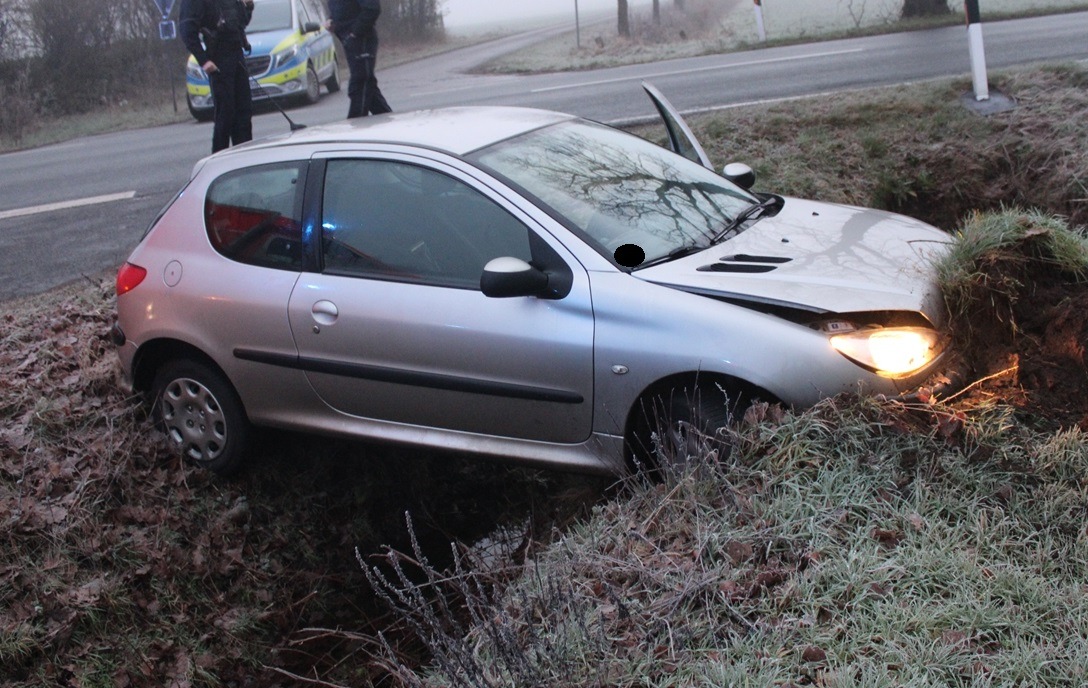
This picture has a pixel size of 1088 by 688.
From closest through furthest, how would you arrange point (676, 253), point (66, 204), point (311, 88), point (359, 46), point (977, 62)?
1. point (676, 253)
2. point (977, 62)
3. point (359, 46)
4. point (66, 204)
5. point (311, 88)

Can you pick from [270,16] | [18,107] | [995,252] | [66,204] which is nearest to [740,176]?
[995,252]

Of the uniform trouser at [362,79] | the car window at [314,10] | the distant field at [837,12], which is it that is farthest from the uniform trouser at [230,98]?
the distant field at [837,12]

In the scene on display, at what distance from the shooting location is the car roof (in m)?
4.69

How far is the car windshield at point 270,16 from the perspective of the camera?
1586 cm

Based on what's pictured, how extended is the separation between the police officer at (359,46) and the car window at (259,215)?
5136mm

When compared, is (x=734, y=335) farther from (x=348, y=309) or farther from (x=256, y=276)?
(x=256, y=276)

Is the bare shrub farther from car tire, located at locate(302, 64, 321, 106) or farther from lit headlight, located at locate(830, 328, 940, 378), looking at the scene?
lit headlight, located at locate(830, 328, 940, 378)

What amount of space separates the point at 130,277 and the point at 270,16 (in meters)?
12.1

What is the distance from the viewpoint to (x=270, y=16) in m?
16.0

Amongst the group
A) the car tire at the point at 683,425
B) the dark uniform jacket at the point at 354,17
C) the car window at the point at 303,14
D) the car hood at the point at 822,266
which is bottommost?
the car tire at the point at 683,425

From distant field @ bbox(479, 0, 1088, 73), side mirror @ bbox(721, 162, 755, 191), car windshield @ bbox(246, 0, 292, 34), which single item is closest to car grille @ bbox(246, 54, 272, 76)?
car windshield @ bbox(246, 0, 292, 34)

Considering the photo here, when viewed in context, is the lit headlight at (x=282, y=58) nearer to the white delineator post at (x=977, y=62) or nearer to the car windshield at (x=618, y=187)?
the white delineator post at (x=977, y=62)

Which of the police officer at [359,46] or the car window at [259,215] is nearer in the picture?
the car window at [259,215]

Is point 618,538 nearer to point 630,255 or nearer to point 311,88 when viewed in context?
point 630,255
